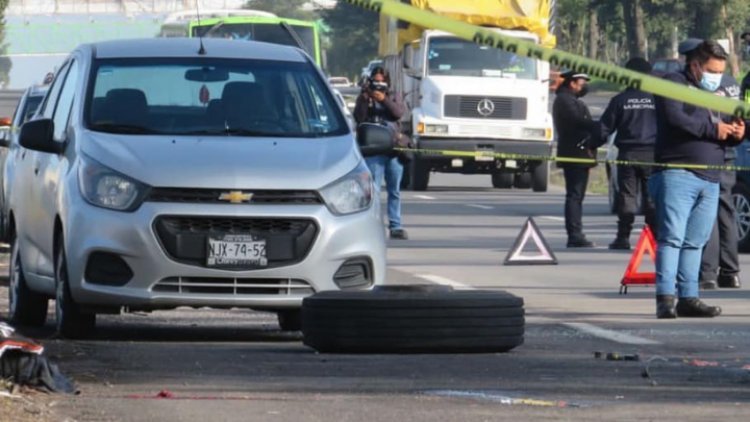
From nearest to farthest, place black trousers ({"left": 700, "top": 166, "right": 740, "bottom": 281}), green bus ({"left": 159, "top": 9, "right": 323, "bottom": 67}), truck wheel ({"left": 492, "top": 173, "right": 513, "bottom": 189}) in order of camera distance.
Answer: black trousers ({"left": 700, "top": 166, "right": 740, "bottom": 281})
truck wheel ({"left": 492, "top": 173, "right": 513, "bottom": 189})
green bus ({"left": 159, "top": 9, "right": 323, "bottom": 67})

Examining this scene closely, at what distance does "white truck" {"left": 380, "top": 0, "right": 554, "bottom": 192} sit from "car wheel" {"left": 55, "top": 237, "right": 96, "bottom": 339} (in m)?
22.2

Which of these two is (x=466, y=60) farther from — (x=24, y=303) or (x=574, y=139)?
(x=24, y=303)

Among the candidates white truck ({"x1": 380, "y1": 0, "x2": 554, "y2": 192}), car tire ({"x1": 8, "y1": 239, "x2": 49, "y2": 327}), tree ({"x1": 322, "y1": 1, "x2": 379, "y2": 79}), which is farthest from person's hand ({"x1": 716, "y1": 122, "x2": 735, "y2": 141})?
tree ({"x1": 322, "y1": 1, "x2": 379, "y2": 79})

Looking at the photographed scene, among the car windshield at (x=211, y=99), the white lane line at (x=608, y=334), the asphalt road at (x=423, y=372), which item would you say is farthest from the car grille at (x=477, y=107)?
the car windshield at (x=211, y=99)

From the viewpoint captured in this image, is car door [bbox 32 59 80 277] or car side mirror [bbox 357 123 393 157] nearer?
car door [bbox 32 59 80 277]

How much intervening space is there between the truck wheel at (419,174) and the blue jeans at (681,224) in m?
20.9

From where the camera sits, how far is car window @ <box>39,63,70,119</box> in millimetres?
12672

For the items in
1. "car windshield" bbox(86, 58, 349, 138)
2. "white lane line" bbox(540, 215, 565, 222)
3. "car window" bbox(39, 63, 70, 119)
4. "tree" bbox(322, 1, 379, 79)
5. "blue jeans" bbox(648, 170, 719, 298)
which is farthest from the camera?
"tree" bbox(322, 1, 379, 79)

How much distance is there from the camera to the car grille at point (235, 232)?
35.3 feet

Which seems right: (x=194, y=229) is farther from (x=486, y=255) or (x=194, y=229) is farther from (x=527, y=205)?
(x=527, y=205)

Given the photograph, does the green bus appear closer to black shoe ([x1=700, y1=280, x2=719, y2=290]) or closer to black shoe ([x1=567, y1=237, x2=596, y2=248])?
black shoe ([x1=567, y1=237, x2=596, y2=248])

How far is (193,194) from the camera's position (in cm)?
1080

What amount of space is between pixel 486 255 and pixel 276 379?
10795 millimetres

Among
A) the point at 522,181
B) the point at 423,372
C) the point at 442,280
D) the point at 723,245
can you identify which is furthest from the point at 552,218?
the point at 423,372
